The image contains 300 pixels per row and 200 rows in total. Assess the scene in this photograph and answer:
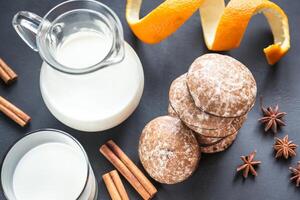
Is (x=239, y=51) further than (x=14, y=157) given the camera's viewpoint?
Yes

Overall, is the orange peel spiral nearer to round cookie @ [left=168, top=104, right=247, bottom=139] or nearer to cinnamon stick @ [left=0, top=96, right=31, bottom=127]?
round cookie @ [left=168, top=104, right=247, bottom=139]

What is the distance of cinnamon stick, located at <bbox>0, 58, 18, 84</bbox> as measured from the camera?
4.62 feet

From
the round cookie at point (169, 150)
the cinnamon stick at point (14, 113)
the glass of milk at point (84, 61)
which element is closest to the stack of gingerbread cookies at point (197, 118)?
the round cookie at point (169, 150)

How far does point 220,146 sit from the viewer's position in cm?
133

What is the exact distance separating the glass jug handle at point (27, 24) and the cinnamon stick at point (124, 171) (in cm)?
31

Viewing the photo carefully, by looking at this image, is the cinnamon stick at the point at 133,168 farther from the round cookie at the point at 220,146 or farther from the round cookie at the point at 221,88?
the round cookie at the point at 221,88

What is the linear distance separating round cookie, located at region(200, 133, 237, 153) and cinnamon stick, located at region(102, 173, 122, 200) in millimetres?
228

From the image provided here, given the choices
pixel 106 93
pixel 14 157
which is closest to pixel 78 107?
pixel 106 93

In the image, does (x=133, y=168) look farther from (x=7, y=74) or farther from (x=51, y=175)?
(x=7, y=74)

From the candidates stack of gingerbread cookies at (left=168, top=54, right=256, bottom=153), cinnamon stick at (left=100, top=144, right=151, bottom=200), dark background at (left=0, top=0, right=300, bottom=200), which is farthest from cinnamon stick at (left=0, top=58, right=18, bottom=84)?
stack of gingerbread cookies at (left=168, top=54, right=256, bottom=153)

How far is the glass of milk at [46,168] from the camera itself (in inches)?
47.2

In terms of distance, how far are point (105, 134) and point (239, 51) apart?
415 millimetres

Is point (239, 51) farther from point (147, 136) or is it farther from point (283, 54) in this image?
point (147, 136)

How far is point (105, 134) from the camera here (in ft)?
→ 4.52
